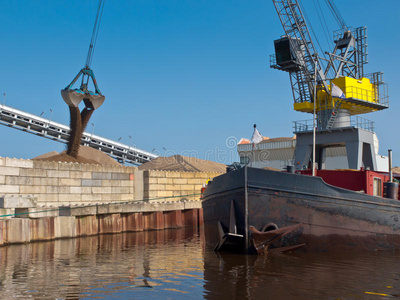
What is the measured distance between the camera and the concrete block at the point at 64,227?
19.5m

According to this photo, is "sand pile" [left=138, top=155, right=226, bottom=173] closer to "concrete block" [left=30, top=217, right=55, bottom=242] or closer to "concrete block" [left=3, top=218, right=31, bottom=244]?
"concrete block" [left=30, top=217, right=55, bottom=242]

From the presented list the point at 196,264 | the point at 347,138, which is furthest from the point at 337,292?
the point at 347,138

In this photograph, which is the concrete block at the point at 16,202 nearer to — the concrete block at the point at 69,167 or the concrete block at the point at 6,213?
the concrete block at the point at 6,213

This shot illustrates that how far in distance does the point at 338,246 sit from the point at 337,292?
16.7 ft

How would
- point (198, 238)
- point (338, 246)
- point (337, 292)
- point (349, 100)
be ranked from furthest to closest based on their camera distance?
point (349, 100) < point (198, 238) < point (338, 246) < point (337, 292)

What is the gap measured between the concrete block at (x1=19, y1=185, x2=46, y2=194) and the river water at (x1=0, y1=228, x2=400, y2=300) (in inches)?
203

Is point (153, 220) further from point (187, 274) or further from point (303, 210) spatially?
point (187, 274)

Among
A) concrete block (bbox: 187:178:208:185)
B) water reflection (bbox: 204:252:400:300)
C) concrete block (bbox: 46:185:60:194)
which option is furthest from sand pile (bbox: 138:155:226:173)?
water reflection (bbox: 204:252:400:300)

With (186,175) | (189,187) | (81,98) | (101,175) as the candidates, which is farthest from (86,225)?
(81,98)

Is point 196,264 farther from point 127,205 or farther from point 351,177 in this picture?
point 127,205

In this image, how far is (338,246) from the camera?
569 inches

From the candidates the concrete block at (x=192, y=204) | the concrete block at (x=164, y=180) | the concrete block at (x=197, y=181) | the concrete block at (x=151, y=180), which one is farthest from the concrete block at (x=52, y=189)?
the concrete block at (x=197, y=181)

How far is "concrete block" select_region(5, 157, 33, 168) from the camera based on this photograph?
21.1 metres

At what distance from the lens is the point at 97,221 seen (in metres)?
22.0
